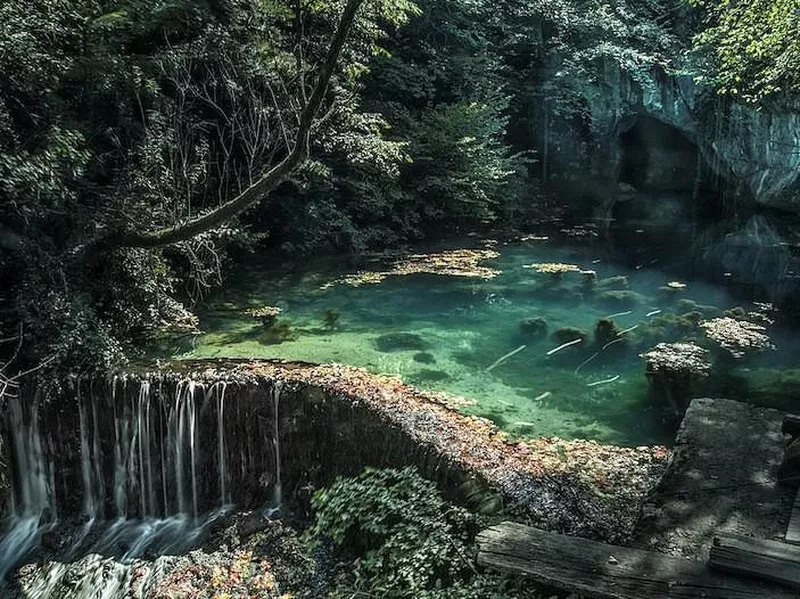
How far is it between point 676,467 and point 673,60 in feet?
63.1

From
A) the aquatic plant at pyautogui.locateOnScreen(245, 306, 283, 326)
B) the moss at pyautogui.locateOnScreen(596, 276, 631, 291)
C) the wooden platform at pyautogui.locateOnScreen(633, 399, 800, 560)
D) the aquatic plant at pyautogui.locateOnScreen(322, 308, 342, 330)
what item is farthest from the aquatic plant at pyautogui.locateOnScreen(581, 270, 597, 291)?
the wooden platform at pyautogui.locateOnScreen(633, 399, 800, 560)

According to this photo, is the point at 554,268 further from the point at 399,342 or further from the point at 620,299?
the point at 399,342

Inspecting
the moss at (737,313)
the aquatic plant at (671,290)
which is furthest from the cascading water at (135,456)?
the aquatic plant at (671,290)

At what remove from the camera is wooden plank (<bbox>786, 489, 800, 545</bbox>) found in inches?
134

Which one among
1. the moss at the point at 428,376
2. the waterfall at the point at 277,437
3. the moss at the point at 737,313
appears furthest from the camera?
the moss at the point at 737,313

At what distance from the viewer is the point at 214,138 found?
1159 centimetres

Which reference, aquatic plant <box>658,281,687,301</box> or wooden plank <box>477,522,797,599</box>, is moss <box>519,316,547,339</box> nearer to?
aquatic plant <box>658,281,687,301</box>

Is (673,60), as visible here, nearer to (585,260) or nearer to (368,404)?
(585,260)

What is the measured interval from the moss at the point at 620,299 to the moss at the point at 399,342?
4.15m

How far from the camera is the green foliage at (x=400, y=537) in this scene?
13.9 feet

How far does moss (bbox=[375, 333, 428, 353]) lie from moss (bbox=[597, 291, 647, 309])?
4.15 meters

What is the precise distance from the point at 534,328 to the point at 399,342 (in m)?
2.28

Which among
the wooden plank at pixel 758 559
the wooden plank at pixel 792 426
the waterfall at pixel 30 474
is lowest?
the waterfall at pixel 30 474

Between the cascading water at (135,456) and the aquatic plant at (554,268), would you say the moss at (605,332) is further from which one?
the cascading water at (135,456)
